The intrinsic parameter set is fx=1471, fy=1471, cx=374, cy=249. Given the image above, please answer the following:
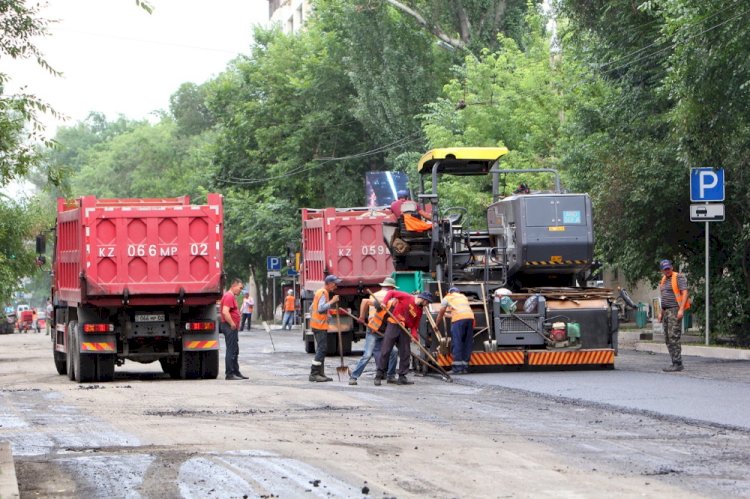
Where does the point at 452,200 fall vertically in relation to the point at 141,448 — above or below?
above

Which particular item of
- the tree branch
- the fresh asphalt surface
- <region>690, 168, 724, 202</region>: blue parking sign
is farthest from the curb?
the tree branch

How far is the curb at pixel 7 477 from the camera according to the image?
9.81 meters

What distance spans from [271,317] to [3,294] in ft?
122

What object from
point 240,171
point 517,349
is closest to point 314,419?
point 517,349

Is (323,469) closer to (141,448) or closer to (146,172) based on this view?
(141,448)

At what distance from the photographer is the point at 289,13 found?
9881 cm

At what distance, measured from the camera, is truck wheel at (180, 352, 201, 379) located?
24188 mm

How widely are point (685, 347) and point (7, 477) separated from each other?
20.2m

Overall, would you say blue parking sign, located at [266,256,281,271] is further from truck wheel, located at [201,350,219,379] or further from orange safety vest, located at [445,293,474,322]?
orange safety vest, located at [445,293,474,322]

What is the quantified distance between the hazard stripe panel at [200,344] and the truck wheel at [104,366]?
1224 mm

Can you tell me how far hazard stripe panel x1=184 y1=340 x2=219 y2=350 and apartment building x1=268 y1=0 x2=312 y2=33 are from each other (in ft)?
226

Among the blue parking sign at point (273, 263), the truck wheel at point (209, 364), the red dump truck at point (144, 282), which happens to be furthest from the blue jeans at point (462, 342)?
the blue parking sign at point (273, 263)

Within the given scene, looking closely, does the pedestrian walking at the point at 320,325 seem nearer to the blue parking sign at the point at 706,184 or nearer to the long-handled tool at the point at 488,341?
the long-handled tool at the point at 488,341

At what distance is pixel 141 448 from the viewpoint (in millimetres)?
13016
